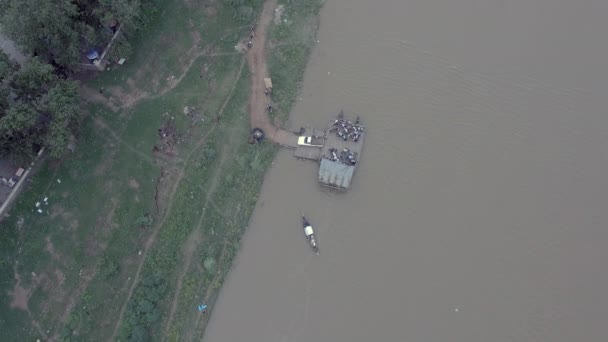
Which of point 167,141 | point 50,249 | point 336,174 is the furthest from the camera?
point 167,141

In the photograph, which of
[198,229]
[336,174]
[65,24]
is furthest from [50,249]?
[336,174]

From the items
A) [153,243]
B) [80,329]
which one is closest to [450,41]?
[153,243]

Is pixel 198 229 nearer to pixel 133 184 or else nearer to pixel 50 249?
pixel 133 184

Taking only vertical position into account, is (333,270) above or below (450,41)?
below

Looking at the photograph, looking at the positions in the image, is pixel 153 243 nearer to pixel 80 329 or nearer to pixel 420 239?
pixel 80 329

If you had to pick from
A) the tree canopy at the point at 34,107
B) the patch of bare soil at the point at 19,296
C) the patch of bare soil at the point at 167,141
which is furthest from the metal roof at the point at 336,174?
the patch of bare soil at the point at 19,296

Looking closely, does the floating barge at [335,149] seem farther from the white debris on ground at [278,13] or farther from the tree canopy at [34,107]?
the tree canopy at [34,107]
